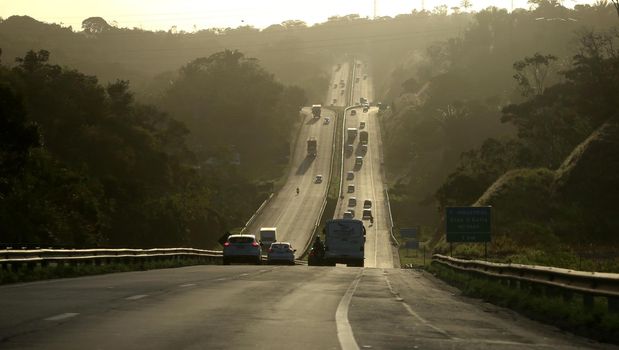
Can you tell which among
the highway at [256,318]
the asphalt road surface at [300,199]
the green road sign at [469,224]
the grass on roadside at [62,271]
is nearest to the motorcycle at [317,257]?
the green road sign at [469,224]

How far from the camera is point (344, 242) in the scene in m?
58.8

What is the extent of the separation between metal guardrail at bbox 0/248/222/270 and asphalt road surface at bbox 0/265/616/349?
5.61m

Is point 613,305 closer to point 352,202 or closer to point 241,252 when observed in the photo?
point 241,252

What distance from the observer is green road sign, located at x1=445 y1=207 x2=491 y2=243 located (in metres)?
55.1

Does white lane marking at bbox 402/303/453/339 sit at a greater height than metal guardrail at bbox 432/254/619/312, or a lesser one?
Result: lesser

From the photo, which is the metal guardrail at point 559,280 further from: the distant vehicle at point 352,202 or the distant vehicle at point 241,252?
the distant vehicle at point 352,202

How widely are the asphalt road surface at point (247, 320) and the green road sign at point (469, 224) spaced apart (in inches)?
1145

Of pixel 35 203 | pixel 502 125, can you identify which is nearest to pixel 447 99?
pixel 502 125

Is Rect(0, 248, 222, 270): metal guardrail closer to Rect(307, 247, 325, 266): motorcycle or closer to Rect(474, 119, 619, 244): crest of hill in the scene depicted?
Rect(307, 247, 325, 266): motorcycle

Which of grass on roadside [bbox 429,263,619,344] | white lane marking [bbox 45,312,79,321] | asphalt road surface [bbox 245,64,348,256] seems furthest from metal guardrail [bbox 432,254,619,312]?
asphalt road surface [bbox 245,64,348,256]

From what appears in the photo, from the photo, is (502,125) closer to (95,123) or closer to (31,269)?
(95,123)

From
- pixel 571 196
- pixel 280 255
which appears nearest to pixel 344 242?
pixel 280 255

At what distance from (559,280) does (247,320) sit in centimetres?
734

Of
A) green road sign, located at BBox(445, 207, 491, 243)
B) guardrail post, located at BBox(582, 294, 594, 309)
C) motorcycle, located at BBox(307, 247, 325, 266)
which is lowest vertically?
motorcycle, located at BBox(307, 247, 325, 266)
